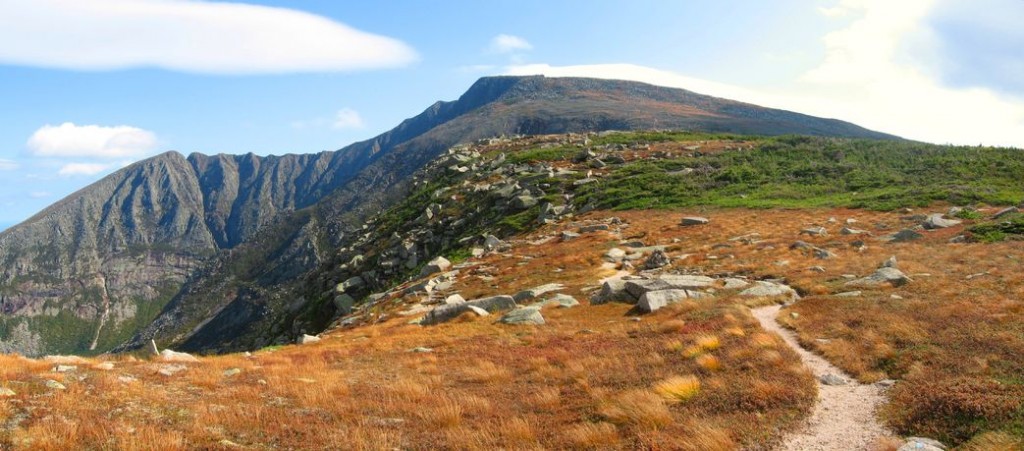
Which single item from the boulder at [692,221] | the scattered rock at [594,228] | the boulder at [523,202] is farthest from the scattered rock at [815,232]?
the boulder at [523,202]

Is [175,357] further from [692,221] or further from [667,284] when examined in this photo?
[692,221]

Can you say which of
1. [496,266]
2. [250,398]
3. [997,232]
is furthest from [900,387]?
[496,266]

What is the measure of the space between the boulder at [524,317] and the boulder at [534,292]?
122 inches

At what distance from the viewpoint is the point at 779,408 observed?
9547mm

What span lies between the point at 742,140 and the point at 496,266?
56685 millimetres

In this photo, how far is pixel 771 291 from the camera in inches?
811

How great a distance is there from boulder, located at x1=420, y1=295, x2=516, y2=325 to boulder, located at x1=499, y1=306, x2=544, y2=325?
2141 mm

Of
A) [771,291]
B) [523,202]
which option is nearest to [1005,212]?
[771,291]

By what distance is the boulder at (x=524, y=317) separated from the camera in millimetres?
20969

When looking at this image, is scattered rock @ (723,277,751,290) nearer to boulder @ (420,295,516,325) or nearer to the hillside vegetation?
the hillside vegetation

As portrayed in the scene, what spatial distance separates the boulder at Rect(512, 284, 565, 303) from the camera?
83.8 ft

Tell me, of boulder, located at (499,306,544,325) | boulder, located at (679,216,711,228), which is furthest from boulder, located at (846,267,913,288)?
boulder, located at (679,216,711,228)

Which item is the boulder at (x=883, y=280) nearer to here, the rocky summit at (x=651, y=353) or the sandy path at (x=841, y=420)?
the rocky summit at (x=651, y=353)

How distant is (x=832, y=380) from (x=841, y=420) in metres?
2.22
